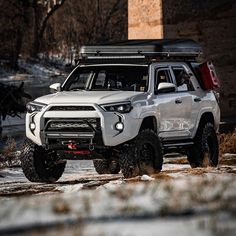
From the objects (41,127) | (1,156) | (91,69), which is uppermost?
(91,69)

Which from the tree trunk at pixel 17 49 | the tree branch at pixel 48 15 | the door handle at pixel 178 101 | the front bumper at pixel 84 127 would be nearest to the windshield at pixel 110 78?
the door handle at pixel 178 101

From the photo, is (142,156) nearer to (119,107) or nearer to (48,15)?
(119,107)

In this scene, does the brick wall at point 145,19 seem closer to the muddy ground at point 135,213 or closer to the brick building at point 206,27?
the brick building at point 206,27

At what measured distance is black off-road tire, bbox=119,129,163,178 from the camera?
1093 cm

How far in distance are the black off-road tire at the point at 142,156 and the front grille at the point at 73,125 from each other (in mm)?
626

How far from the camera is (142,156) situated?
11.2 m

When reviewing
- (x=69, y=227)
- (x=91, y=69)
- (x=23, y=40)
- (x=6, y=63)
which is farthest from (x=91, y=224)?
(x=23, y=40)

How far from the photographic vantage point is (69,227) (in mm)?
4859

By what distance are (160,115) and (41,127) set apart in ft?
6.29

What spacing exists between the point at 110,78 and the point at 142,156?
1635mm

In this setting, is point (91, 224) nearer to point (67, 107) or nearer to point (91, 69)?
point (67, 107)

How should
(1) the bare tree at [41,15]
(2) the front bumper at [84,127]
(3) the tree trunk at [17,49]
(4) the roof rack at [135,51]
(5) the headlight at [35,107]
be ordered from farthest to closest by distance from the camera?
1. (1) the bare tree at [41,15]
2. (3) the tree trunk at [17,49]
3. (4) the roof rack at [135,51]
4. (5) the headlight at [35,107]
5. (2) the front bumper at [84,127]

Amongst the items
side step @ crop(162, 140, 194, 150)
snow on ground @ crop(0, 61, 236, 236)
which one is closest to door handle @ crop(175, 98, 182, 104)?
side step @ crop(162, 140, 194, 150)

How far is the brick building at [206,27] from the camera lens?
21.7 meters
